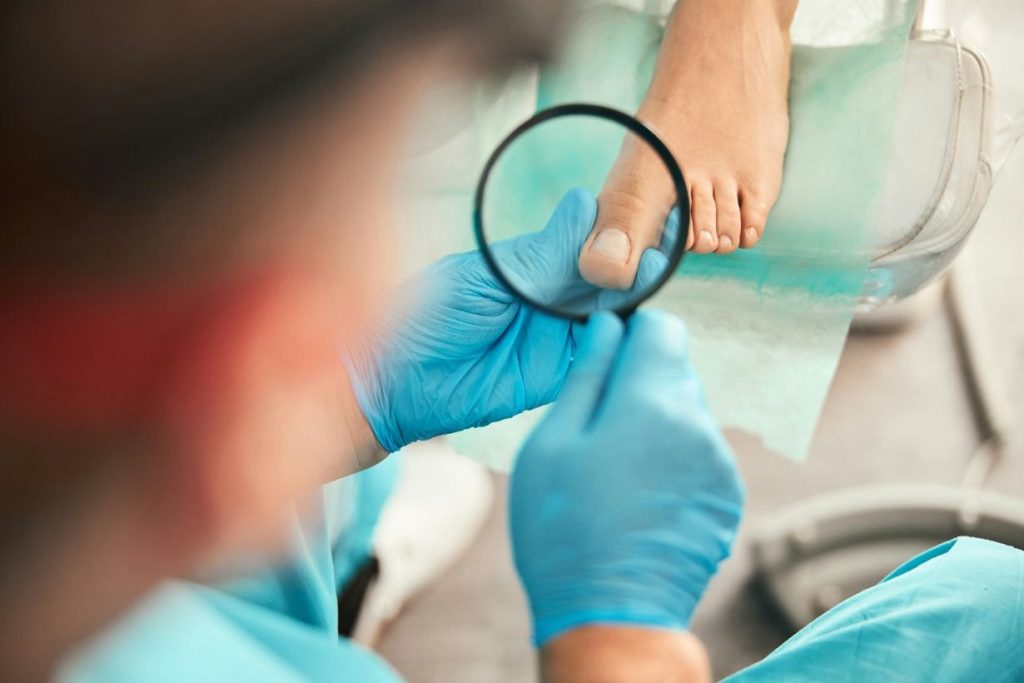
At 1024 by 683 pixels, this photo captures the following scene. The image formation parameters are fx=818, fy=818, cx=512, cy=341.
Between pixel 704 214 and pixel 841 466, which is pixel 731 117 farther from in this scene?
pixel 841 466

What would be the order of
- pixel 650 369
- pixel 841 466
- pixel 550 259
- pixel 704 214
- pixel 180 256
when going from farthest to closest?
pixel 841 466
pixel 704 214
pixel 550 259
pixel 650 369
pixel 180 256

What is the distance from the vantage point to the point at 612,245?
92 cm

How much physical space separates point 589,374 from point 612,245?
8.5 inches

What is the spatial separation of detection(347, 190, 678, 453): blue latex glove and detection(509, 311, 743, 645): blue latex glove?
0.20 m

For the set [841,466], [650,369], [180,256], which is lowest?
[841,466]

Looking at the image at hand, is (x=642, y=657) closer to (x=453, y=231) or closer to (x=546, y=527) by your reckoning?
(x=546, y=527)

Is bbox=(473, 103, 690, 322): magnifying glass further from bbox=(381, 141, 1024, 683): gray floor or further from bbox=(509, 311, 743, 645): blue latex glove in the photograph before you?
bbox=(381, 141, 1024, 683): gray floor

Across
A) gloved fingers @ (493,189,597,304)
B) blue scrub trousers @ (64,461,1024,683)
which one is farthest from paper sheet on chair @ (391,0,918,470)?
blue scrub trousers @ (64,461,1024,683)

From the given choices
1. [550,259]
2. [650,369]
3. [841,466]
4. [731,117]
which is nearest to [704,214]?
[731,117]

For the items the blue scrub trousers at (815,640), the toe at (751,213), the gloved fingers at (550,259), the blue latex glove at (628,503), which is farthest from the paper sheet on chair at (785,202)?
the blue latex glove at (628,503)

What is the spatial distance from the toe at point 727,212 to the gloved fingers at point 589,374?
14.6 inches

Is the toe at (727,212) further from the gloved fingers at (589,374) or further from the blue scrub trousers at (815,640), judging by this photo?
the blue scrub trousers at (815,640)

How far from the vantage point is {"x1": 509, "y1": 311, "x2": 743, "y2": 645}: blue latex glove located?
28.1 inches

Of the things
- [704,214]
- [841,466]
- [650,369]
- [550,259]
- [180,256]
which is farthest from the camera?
[841,466]
